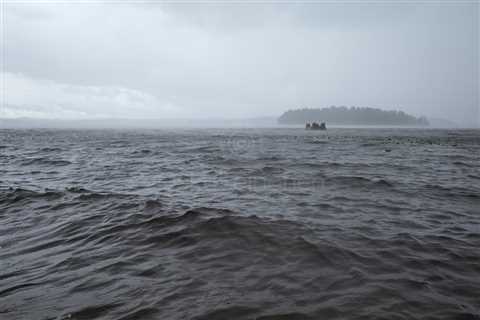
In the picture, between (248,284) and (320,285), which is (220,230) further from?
(320,285)

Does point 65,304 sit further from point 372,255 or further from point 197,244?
point 372,255

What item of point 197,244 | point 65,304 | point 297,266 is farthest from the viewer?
point 197,244

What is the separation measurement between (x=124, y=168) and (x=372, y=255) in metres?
15.7

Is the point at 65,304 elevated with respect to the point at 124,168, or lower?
lower

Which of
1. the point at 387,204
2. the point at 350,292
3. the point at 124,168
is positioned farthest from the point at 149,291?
the point at 124,168

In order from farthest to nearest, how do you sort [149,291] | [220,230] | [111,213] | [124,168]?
1. [124,168]
2. [111,213]
3. [220,230]
4. [149,291]

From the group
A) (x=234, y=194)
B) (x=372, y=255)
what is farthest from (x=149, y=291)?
(x=234, y=194)

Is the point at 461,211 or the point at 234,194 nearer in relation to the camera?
the point at 461,211

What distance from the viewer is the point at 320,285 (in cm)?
470

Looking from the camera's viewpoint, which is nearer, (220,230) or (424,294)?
(424,294)

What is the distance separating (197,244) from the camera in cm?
647

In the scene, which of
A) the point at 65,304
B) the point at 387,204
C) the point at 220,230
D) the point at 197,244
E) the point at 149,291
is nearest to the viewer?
the point at 65,304

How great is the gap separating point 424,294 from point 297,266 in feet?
6.58

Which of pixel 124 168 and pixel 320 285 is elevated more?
pixel 124 168
